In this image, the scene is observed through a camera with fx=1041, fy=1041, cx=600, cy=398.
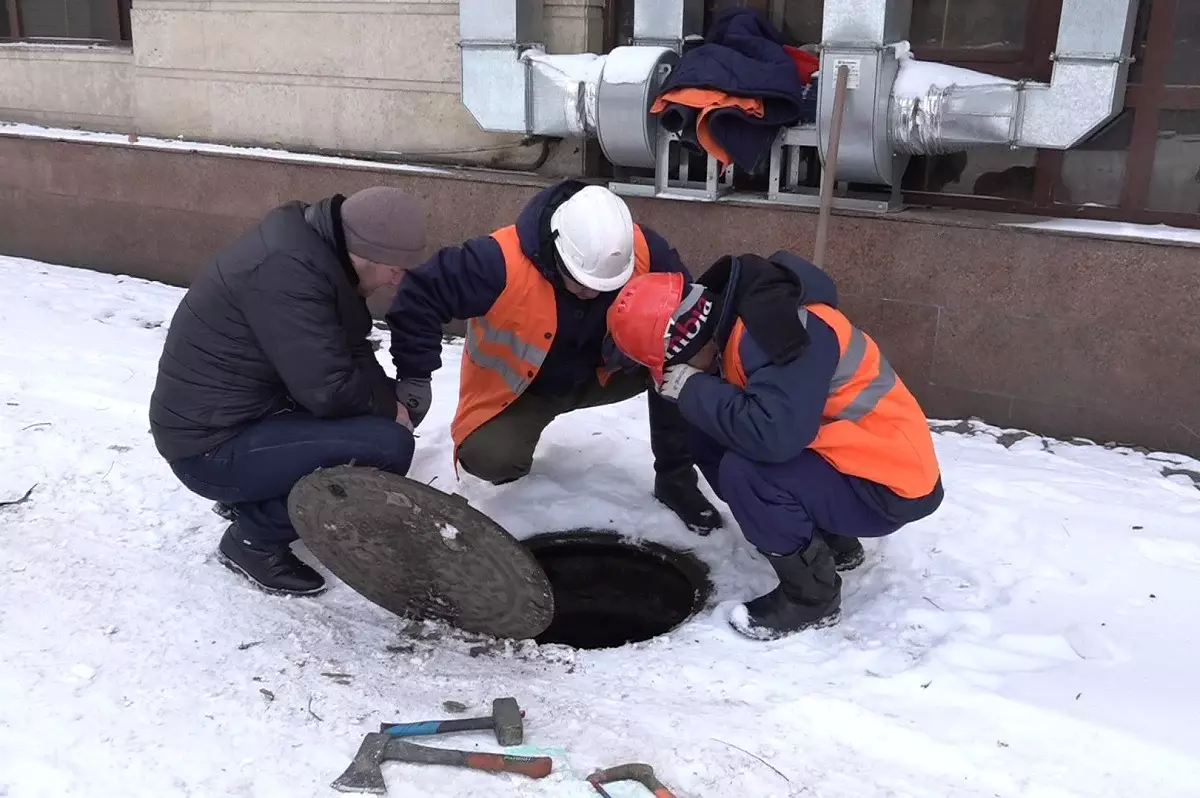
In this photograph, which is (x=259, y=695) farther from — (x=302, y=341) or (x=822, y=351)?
(x=822, y=351)

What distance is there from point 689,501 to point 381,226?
4.56 ft

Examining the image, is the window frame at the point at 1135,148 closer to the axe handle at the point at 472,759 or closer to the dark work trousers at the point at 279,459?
the dark work trousers at the point at 279,459

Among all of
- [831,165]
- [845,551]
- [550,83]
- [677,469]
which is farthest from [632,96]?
[845,551]

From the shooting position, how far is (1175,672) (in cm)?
261

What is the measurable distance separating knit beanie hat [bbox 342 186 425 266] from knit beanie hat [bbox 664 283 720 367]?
2.40 feet

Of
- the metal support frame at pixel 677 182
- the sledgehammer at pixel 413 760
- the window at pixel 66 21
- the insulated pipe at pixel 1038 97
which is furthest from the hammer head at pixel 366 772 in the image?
the window at pixel 66 21

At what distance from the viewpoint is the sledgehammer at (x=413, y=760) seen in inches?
85.9

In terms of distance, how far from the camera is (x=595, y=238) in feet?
9.69

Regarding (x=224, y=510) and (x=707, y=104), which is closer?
(x=224, y=510)

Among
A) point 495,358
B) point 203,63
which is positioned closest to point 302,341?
point 495,358

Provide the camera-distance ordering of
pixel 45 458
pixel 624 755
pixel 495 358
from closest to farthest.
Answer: pixel 624 755
pixel 495 358
pixel 45 458

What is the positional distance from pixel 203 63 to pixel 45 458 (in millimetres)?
3160

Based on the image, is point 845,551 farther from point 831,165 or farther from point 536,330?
point 831,165

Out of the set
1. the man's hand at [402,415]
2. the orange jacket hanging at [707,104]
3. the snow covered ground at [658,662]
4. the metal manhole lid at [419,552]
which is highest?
the orange jacket hanging at [707,104]
